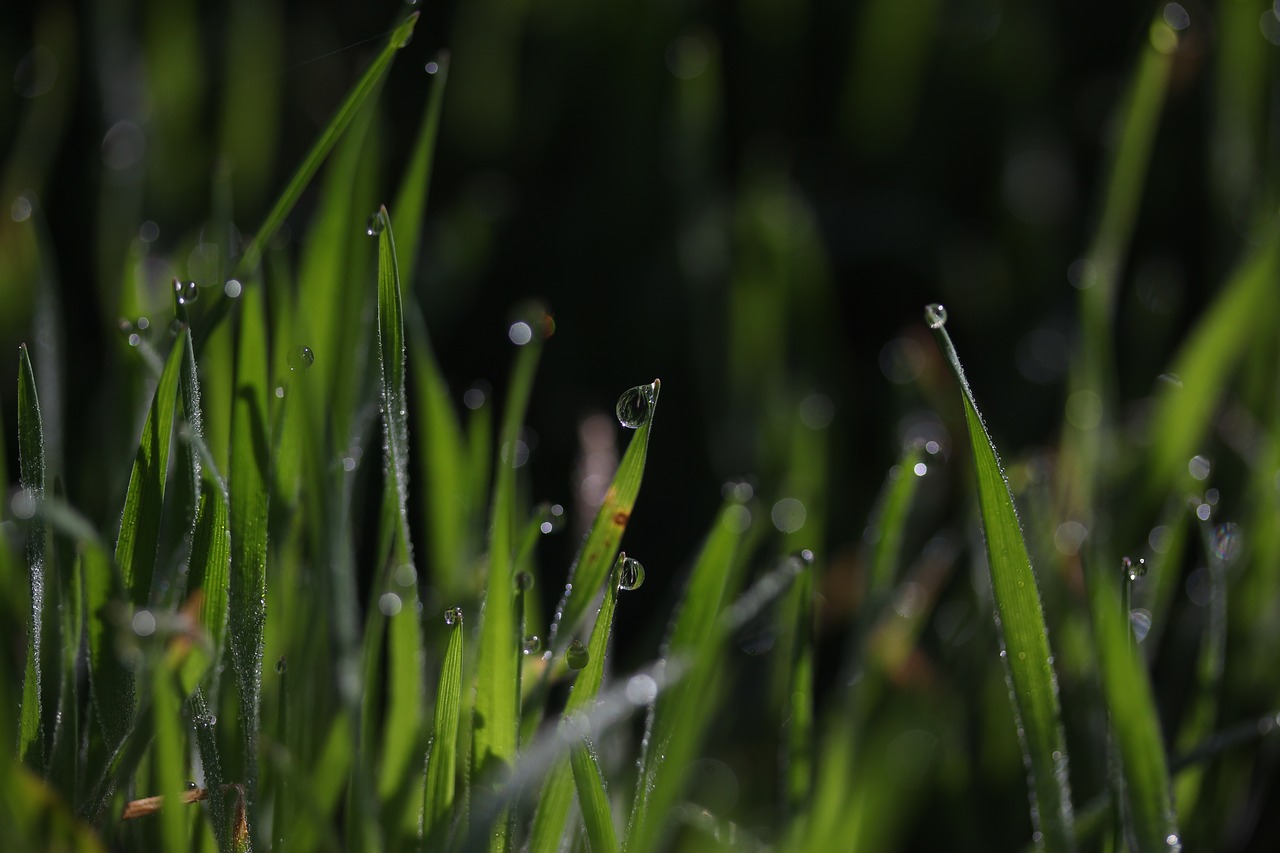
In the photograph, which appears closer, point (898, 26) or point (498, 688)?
point (498, 688)

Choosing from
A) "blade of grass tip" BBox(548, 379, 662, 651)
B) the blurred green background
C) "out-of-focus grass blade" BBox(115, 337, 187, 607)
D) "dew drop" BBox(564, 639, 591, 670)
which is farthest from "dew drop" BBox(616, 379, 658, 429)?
the blurred green background

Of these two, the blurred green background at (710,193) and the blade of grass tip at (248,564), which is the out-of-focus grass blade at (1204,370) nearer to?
the blurred green background at (710,193)

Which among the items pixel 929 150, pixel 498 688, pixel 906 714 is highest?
pixel 929 150

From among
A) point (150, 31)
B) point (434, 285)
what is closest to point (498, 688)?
point (434, 285)

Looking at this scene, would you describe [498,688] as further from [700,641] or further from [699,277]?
[699,277]

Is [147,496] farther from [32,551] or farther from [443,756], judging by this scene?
[443,756]

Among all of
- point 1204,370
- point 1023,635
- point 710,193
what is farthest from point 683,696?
point 710,193

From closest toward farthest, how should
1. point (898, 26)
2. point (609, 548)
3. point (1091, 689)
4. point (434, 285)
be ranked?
1. point (609, 548)
2. point (1091, 689)
3. point (434, 285)
4. point (898, 26)

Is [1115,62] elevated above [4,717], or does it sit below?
above
